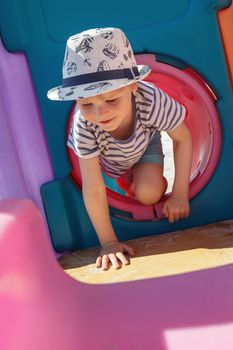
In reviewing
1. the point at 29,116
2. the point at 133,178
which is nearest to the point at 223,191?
the point at 133,178

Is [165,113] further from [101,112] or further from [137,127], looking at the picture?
[101,112]

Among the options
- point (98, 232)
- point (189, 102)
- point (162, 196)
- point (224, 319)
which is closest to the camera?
point (224, 319)

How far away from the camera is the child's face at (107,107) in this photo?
4.12 feet

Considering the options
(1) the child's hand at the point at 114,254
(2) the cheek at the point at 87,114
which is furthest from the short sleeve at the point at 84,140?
(1) the child's hand at the point at 114,254

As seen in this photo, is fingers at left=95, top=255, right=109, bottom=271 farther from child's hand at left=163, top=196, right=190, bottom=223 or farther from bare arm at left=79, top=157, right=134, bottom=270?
child's hand at left=163, top=196, right=190, bottom=223

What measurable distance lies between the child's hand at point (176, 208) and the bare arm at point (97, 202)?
142 mm

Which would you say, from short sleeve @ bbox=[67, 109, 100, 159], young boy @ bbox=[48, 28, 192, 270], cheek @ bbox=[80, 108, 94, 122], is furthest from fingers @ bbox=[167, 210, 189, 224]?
cheek @ bbox=[80, 108, 94, 122]

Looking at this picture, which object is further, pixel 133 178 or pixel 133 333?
pixel 133 178

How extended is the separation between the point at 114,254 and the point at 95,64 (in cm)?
44

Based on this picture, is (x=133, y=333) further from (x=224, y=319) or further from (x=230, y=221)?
(x=230, y=221)

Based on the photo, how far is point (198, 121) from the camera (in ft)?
5.54

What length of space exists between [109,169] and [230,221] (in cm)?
33

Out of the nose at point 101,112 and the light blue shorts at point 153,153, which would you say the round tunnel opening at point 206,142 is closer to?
the light blue shorts at point 153,153

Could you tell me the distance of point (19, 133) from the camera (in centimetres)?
151
